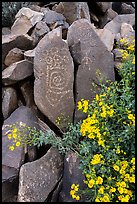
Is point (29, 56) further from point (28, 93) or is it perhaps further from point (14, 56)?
point (28, 93)

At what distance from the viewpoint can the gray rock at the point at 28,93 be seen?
10.2 ft

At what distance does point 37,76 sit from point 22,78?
288 mm

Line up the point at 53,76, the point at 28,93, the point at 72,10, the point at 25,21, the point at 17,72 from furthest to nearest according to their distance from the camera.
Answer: the point at 72,10
the point at 25,21
the point at 28,93
the point at 17,72
the point at 53,76

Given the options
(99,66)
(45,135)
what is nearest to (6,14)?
(99,66)

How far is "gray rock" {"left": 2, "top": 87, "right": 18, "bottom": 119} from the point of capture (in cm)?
303

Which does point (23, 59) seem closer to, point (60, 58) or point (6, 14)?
point (60, 58)

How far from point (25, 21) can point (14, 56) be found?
72 centimetres

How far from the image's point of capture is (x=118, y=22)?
13.7ft

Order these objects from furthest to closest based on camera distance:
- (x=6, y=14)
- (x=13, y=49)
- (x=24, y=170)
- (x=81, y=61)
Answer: (x=6, y=14) < (x=13, y=49) < (x=81, y=61) < (x=24, y=170)

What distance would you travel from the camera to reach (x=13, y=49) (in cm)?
324

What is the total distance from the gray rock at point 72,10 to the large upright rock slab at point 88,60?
956 mm

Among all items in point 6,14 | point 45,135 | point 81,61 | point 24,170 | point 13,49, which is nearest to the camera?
point 24,170

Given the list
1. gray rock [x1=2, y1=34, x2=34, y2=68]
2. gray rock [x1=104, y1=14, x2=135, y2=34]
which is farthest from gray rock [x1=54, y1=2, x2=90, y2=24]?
gray rock [x1=2, y1=34, x2=34, y2=68]

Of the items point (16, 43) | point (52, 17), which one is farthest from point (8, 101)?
point (52, 17)
